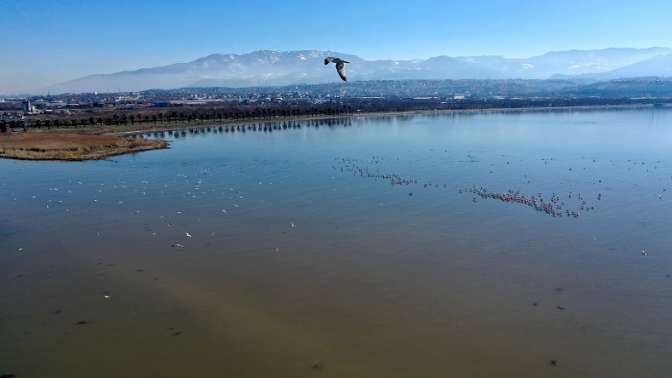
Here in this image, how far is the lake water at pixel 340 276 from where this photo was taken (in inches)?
309

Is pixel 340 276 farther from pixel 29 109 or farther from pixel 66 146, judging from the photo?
pixel 29 109

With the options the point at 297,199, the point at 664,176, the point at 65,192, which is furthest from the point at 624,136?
the point at 65,192

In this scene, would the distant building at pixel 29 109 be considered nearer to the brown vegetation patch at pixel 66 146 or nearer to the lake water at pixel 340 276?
the brown vegetation patch at pixel 66 146

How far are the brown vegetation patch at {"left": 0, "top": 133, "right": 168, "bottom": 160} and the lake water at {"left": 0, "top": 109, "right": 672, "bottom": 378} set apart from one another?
10.9 meters

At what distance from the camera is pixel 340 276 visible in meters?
10.9

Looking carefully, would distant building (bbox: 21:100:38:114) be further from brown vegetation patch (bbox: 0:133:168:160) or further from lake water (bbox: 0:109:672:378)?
lake water (bbox: 0:109:672:378)

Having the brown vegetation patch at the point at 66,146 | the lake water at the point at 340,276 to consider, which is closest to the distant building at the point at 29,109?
the brown vegetation patch at the point at 66,146

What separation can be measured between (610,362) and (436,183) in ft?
44.9

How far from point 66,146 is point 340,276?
31.2 metres

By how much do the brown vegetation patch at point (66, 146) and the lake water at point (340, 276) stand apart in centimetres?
1087

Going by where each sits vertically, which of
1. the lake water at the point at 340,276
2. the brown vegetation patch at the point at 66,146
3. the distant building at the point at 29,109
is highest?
the distant building at the point at 29,109

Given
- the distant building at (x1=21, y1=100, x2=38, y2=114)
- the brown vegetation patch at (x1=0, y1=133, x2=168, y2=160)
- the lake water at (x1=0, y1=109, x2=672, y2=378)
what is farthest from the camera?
the distant building at (x1=21, y1=100, x2=38, y2=114)

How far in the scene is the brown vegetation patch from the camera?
31.9 meters

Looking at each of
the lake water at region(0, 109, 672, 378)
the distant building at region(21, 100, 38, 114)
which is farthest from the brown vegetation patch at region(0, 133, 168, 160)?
the distant building at region(21, 100, 38, 114)
